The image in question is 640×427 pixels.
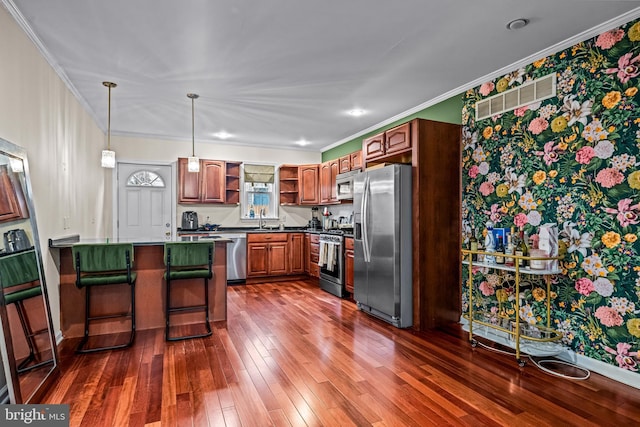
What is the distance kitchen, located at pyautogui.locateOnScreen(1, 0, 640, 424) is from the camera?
2836 mm

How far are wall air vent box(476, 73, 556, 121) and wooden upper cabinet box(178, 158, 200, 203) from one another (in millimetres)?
4762

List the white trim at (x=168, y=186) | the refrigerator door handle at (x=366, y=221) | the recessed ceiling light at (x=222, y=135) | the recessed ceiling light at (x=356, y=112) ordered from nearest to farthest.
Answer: the refrigerator door handle at (x=366, y=221) < the recessed ceiling light at (x=356, y=112) < the white trim at (x=168, y=186) < the recessed ceiling light at (x=222, y=135)

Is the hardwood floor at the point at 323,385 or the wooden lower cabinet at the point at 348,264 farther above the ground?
the wooden lower cabinet at the point at 348,264

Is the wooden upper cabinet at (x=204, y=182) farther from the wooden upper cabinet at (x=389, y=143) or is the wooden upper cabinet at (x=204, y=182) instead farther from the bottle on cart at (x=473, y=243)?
the bottle on cart at (x=473, y=243)

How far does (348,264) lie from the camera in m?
5.02

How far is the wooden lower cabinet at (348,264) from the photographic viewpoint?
16.3ft

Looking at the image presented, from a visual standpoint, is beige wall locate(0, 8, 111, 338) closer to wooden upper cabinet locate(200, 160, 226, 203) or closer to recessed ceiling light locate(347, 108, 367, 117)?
wooden upper cabinet locate(200, 160, 226, 203)

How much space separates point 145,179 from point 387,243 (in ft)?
15.4

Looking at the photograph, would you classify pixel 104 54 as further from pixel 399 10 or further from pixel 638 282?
pixel 638 282

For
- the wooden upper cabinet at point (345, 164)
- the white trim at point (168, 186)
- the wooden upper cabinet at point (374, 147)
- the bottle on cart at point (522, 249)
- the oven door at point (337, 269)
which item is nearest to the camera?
the bottle on cart at point (522, 249)

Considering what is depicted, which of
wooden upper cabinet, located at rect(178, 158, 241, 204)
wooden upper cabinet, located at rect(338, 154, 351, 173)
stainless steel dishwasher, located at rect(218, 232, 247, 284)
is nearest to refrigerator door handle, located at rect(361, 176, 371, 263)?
wooden upper cabinet, located at rect(338, 154, 351, 173)

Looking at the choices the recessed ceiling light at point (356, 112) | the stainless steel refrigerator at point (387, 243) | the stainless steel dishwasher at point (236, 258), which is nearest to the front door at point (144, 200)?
the stainless steel dishwasher at point (236, 258)

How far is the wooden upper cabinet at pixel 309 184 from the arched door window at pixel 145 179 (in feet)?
8.45

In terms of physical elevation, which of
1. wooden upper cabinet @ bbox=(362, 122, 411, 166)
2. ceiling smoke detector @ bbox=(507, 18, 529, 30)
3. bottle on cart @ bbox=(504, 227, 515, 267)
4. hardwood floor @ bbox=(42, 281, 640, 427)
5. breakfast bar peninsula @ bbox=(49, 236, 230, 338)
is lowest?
hardwood floor @ bbox=(42, 281, 640, 427)
